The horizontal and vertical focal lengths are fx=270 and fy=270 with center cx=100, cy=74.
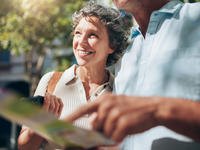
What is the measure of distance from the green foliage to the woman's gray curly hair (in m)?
3.83

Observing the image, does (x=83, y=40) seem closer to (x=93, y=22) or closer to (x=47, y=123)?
(x=93, y=22)

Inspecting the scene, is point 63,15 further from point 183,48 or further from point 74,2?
point 183,48

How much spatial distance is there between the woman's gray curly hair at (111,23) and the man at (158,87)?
0.64 metres

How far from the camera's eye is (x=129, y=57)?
179cm

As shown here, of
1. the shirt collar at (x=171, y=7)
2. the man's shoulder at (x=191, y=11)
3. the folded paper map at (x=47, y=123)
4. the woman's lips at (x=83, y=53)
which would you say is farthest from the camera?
the woman's lips at (x=83, y=53)

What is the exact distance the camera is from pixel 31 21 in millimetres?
7180

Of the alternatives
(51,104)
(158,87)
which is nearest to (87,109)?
(158,87)

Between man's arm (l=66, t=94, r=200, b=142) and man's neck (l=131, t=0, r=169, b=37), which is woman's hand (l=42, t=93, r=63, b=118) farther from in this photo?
man's arm (l=66, t=94, r=200, b=142)

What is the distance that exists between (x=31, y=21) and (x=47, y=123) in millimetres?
6751

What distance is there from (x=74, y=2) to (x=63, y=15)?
1.91 feet

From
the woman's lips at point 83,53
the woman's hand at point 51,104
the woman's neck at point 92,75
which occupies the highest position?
the woman's lips at point 83,53

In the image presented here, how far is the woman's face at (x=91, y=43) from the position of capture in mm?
2305

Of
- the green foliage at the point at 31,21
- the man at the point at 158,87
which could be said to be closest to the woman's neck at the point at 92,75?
the man at the point at 158,87

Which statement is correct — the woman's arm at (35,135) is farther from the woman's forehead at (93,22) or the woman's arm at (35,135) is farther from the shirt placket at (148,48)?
the woman's forehead at (93,22)
